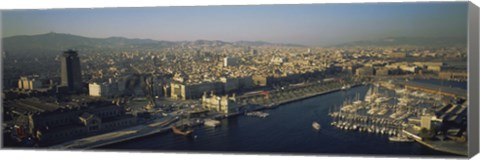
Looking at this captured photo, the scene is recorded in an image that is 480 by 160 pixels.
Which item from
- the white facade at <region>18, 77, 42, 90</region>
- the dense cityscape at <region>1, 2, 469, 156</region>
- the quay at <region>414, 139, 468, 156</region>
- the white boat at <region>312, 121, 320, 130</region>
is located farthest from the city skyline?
the quay at <region>414, 139, 468, 156</region>

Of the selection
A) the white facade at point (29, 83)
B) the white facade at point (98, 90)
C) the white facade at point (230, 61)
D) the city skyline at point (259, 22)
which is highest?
the city skyline at point (259, 22)

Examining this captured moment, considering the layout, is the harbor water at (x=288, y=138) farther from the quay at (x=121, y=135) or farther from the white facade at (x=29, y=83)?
the white facade at (x=29, y=83)

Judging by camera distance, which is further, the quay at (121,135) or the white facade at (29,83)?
the white facade at (29,83)

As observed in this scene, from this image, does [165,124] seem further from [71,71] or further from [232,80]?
[71,71]

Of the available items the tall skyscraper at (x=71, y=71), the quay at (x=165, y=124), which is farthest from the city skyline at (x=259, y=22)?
the quay at (x=165, y=124)

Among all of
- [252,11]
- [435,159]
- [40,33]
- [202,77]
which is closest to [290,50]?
[252,11]

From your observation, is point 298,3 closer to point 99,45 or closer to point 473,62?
point 473,62
